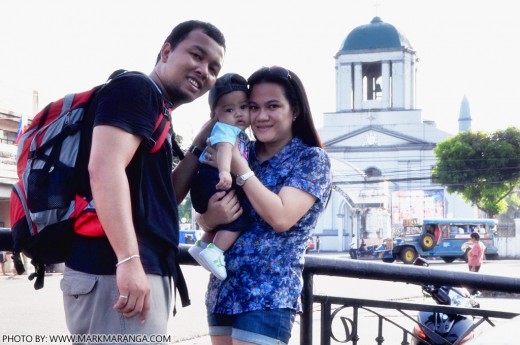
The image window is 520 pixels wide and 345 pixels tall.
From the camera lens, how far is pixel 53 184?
7.29ft

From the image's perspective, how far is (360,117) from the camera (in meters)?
56.5

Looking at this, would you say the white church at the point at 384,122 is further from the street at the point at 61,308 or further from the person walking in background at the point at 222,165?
the person walking in background at the point at 222,165

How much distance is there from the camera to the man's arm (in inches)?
84.0

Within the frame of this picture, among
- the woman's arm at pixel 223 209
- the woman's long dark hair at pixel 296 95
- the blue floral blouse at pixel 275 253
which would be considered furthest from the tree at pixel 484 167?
the woman's arm at pixel 223 209

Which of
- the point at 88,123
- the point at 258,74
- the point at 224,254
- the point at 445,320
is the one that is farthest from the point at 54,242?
the point at 445,320

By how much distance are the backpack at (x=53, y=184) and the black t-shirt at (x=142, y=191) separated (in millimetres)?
38

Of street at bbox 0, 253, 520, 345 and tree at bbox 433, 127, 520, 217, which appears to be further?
tree at bbox 433, 127, 520, 217

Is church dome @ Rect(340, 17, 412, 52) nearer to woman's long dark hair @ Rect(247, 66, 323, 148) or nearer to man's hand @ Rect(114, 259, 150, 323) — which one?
woman's long dark hair @ Rect(247, 66, 323, 148)

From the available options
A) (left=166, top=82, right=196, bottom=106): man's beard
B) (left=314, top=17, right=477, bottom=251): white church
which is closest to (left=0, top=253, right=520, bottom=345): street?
(left=166, top=82, right=196, bottom=106): man's beard

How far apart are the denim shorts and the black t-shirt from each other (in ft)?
0.97

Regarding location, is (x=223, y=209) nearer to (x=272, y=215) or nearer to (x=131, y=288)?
(x=272, y=215)

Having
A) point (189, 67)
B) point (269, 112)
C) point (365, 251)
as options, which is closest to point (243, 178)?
point (269, 112)

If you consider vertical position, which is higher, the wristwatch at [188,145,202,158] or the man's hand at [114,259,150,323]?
the wristwatch at [188,145,202,158]

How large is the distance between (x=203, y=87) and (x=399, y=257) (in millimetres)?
32348
